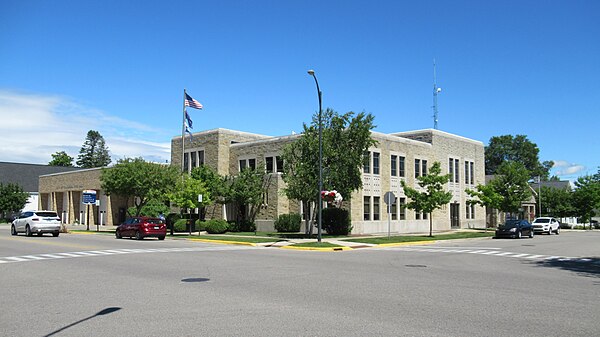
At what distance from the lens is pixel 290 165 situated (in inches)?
1340

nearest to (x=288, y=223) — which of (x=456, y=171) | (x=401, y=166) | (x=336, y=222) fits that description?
(x=336, y=222)

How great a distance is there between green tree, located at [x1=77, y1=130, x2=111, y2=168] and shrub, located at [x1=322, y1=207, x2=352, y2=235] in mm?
110121

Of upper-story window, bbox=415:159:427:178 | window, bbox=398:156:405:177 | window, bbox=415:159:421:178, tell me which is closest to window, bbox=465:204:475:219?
upper-story window, bbox=415:159:427:178

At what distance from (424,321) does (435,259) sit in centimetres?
1208

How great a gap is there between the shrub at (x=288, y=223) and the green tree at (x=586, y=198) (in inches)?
1672

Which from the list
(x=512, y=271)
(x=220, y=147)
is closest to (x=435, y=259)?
(x=512, y=271)

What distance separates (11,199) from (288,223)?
154 feet

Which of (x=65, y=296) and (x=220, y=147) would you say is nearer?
(x=65, y=296)

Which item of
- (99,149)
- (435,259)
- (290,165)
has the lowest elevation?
(435,259)

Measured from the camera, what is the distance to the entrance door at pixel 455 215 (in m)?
50.0

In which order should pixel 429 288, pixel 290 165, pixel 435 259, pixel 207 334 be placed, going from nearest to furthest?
pixel 207 334, pixel 429 288, pixel 435 259, pixel 290 165

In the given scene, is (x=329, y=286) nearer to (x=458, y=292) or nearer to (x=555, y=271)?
(x=458, y=292)

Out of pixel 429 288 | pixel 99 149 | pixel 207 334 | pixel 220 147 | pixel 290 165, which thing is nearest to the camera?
pixel 207 334

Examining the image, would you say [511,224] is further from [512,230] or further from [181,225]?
[181,225]
